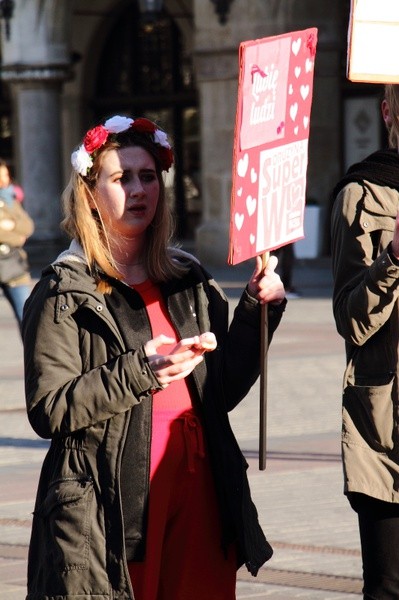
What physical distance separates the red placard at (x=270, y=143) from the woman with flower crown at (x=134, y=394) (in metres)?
0.13

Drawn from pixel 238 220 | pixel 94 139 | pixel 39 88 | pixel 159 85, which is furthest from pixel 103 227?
pixel 159 85

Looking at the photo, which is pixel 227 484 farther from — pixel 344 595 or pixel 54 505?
pixel 344 595

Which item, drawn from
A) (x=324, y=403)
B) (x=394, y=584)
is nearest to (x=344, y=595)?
(x=394, y=584)

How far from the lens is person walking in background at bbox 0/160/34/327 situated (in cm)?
1212

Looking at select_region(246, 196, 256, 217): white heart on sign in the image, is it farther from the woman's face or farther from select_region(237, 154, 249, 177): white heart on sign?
the woman's face

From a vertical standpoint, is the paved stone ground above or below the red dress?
below

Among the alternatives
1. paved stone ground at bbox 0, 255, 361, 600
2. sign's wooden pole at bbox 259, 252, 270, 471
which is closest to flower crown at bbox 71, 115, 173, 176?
sign's wooden pole at bbox 259, 252, 270, 471

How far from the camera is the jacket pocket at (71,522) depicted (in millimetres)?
3520

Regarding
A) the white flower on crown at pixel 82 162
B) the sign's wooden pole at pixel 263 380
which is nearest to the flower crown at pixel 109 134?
the white flower on crown at pixel 82 162

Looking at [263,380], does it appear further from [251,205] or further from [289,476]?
[289,476]

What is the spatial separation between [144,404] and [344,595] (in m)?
2.31

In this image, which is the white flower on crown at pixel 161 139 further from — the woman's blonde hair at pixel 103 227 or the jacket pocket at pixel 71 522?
the jacket pocket at pixel 71 522

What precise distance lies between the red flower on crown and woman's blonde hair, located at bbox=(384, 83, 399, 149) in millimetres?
705

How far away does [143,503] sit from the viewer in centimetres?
360
